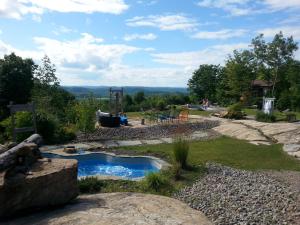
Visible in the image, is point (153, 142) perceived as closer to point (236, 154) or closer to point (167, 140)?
point (167, 140)

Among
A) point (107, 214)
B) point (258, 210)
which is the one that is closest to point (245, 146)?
point (258, 210)

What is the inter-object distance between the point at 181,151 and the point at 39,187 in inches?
211

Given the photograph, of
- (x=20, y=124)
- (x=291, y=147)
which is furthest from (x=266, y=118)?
(x=20, y=124)

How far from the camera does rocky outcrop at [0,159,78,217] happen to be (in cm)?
468

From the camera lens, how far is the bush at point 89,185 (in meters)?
7.58

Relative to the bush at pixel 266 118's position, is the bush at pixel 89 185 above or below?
below

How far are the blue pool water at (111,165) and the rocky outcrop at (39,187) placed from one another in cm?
571

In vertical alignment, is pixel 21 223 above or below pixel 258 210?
above

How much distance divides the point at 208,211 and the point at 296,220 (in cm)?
149

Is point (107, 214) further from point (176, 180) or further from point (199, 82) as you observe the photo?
point (199, 82)

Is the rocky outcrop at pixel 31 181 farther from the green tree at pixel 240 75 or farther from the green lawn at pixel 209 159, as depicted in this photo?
the green tree at pixel 240 75

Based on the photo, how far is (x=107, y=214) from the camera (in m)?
4.70

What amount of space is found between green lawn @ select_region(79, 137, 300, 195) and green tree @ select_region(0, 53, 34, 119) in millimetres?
10494

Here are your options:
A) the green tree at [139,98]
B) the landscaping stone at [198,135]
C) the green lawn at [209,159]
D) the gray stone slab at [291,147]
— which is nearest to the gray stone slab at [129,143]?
the green lawn at [209,159]
